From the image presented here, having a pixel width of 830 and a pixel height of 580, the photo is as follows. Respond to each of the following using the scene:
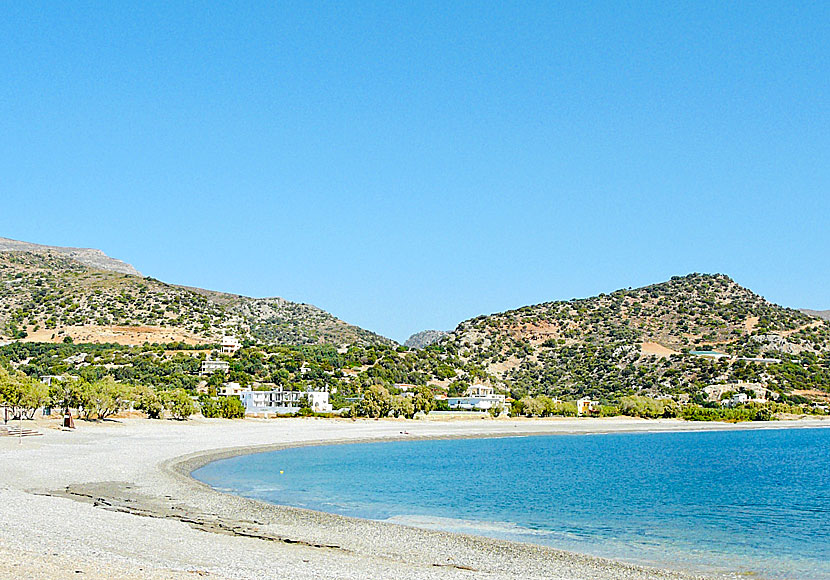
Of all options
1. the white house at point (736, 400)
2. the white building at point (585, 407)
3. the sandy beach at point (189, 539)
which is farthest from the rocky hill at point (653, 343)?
the sandy beach at point (189, 539)

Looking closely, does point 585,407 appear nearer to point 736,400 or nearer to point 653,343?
point 736,400

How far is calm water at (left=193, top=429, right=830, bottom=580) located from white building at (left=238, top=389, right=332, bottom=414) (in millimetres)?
24378

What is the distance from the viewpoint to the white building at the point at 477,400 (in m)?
86.2

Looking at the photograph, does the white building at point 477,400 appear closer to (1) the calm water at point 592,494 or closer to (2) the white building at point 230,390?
(2) the white building at point 230,390

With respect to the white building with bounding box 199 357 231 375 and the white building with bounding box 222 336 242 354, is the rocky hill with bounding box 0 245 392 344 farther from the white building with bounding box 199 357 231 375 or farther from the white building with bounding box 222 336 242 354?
the white building with bounding box 199 357 231 375

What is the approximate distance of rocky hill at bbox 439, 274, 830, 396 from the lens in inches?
3935

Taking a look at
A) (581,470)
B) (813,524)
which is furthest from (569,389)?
(813,524)

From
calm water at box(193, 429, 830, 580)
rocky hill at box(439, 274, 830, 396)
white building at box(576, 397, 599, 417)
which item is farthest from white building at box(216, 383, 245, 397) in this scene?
white building at box(576, 397, 599, 417)

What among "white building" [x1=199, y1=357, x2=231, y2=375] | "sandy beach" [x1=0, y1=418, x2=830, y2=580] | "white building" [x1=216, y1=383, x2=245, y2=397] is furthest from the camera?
"white building" [x1=199, y1=357, x2=231, y2=375]

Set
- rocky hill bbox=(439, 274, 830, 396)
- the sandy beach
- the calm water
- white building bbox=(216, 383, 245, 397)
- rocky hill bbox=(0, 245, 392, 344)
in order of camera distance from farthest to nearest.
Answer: rocky hill bbox=(439, 274, 830, 396)
rocky hill bbox=(0, 245, 392, 344)
white building bbox=(216, 383, 245, 397)
the calm water
the sandy beach

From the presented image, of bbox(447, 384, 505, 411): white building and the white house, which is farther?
the white house

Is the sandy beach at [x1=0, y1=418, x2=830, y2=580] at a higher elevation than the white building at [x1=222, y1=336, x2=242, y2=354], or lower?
lower

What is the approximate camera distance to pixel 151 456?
117ft

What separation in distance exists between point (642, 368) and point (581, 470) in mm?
66446
